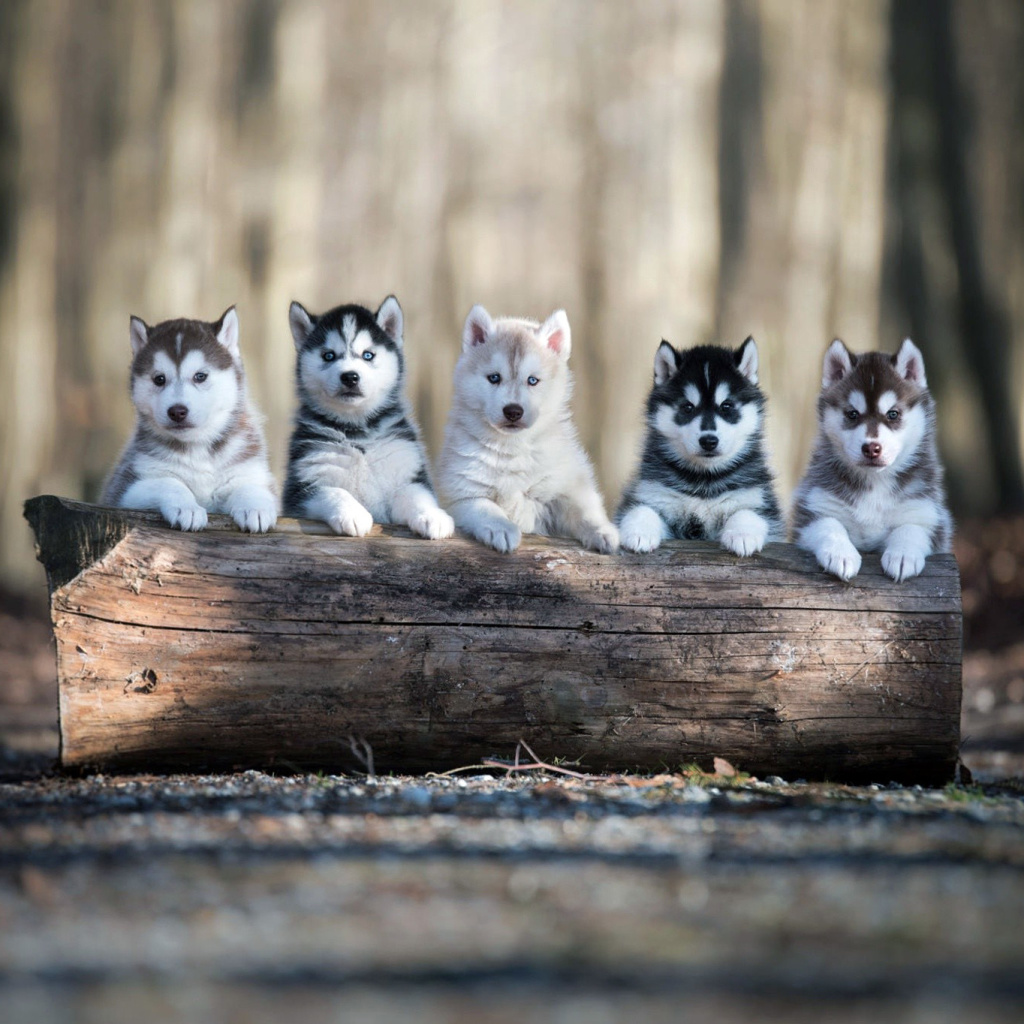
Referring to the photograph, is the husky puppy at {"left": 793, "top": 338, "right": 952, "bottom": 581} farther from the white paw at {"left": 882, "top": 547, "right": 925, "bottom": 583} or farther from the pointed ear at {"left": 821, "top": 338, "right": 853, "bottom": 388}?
the white paw at {"left": 882, "top": 547, "right": 925, "bottom": 583}

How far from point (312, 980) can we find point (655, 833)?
133cm

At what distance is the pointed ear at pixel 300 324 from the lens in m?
5.44

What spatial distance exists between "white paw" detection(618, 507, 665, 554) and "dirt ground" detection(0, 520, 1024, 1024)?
2.92 ft

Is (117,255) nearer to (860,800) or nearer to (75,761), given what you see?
(75,761)

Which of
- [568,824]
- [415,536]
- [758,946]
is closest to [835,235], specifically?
[415,536]

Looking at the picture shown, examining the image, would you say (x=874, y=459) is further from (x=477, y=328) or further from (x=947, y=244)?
(x=947, y=244)

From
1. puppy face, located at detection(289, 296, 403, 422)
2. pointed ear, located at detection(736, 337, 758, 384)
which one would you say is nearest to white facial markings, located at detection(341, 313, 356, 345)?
puppy face, located at detection(289, 296, 403, 422)

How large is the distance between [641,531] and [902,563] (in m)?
0.99

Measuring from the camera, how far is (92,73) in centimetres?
1010

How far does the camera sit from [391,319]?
5.46 metres

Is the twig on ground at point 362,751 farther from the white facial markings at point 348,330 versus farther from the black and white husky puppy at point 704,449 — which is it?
the white facial markings at point 348,330

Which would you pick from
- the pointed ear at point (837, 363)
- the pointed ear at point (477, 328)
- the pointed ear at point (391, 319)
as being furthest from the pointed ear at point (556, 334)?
the pointed ear at point (837, 363)

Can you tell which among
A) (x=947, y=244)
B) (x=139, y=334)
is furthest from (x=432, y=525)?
(x=947, y=244)

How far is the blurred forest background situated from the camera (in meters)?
9.91
